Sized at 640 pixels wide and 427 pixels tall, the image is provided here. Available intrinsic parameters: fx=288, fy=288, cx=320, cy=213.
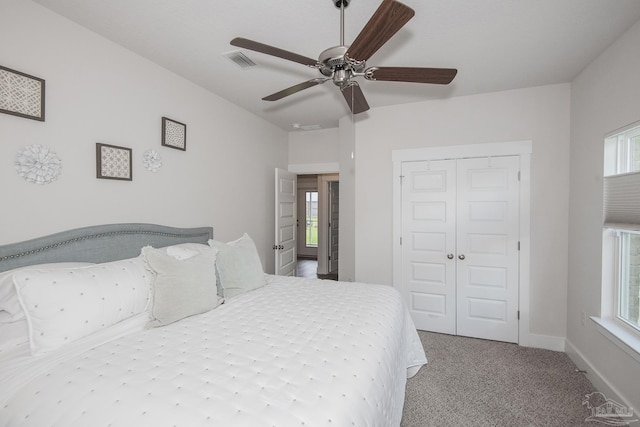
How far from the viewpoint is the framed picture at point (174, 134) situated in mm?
2535

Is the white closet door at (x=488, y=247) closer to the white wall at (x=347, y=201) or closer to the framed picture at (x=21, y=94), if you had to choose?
the white wall at (x=347, y=201)

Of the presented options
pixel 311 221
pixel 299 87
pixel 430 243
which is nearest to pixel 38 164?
pixel 299 87

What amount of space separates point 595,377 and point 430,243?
1716 millimetres

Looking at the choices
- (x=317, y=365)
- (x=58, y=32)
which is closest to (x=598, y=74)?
(x=317, y=365)

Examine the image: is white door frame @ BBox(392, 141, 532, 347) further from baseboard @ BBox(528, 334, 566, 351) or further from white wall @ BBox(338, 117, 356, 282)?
white wall @ BBox(338, 117, 356, 282)

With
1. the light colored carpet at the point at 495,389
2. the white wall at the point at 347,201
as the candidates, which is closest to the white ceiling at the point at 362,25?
the white wall at the point at 347,201

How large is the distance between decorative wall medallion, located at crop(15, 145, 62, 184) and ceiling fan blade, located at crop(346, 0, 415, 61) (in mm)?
1896

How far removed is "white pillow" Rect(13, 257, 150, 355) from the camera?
1.31 m

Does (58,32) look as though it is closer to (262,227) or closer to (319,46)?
(319,46)

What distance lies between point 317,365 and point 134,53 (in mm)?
2624

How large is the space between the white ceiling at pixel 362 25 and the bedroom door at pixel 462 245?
99 cm

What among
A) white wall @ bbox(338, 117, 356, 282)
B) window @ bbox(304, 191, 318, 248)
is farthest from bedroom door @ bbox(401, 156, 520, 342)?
window @ bbox(304, 191, 318, 248)

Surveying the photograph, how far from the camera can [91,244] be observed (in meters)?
1.92

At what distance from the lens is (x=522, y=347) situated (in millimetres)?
3027
